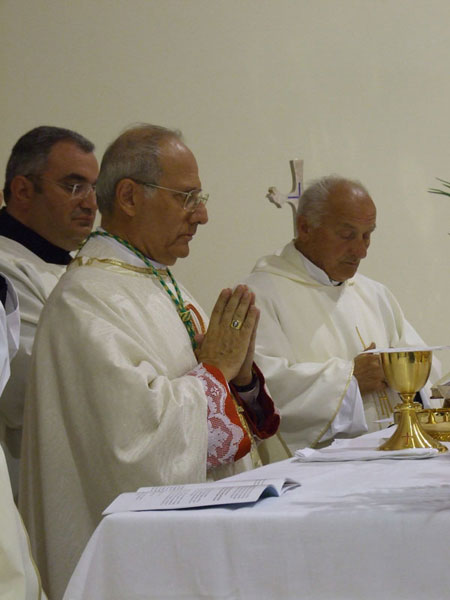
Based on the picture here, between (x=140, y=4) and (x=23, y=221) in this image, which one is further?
(x=140, y=4)

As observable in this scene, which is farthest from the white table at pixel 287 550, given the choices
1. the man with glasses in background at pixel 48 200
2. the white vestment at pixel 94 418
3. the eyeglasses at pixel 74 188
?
the eyeglasses at pixel 74 188

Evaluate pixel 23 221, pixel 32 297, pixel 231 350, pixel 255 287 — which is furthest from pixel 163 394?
pixel 255 287

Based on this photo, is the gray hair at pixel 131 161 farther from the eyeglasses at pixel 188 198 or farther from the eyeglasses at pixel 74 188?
the eyeglasses at pixel 74 188

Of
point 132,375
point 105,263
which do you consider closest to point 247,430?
point 132,375

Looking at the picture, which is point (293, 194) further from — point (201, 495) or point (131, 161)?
point (201, 495)

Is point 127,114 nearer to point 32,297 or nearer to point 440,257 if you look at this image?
point 440,257

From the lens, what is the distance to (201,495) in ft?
6.10

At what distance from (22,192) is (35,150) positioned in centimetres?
21

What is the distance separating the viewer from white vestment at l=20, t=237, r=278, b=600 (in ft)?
9.48

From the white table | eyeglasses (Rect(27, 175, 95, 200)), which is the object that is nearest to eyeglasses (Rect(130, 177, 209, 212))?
eyeglasses (Rect(27, 175, 95, 200))

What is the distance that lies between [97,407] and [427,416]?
979 millimetres

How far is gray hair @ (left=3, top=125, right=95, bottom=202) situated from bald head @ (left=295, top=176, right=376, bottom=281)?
4.21ft

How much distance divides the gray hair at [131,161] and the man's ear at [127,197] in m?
0.02

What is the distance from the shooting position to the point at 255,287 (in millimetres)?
5031
